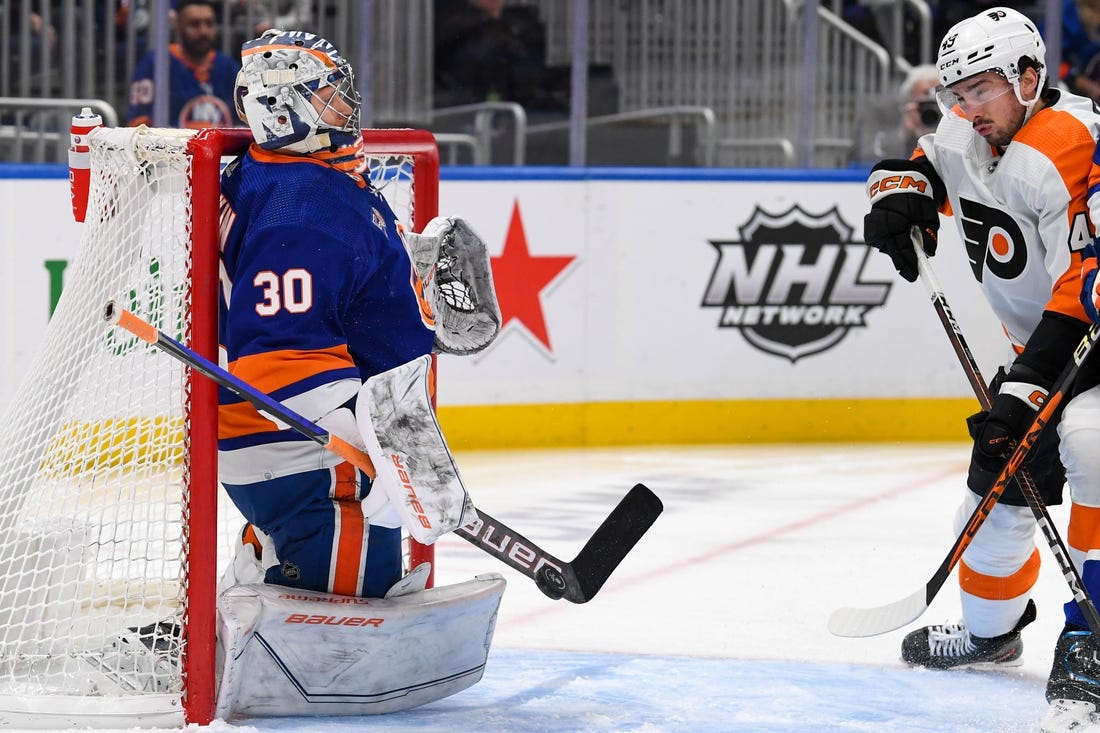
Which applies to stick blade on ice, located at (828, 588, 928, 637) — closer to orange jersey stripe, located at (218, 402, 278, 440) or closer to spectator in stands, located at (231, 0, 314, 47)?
orange jersey stripe, located at (218, 402, 278, 440)

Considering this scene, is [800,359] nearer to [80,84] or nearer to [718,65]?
[718,65]

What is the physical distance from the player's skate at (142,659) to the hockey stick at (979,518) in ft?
3.61

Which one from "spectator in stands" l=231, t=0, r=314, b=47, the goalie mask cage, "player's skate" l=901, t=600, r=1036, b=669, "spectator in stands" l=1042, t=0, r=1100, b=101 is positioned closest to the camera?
the goalie mask cage

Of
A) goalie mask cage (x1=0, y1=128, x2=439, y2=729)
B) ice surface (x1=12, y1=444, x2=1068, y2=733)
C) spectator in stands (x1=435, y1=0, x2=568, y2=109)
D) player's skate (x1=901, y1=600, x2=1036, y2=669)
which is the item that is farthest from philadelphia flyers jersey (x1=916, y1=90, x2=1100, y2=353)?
spectator in stands (x1=435, y1=0, x2=568, y2=109)

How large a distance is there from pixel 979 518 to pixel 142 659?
1339 millimetres

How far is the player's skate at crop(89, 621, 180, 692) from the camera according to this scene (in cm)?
242

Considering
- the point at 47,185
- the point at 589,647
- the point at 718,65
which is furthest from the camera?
the point at 718,65

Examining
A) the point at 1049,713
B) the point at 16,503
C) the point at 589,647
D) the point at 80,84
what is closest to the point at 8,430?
the point at 16,503

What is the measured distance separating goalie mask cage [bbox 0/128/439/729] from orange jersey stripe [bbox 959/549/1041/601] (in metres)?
1.34

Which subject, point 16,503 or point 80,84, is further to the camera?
point 80,84

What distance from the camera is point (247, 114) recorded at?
2.38 meters

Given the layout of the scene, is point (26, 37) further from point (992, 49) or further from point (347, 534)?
point (992, 49)

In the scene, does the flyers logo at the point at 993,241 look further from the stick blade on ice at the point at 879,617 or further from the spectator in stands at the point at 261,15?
the spectator in stands at the point at 261,15

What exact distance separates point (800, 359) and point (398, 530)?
3278mm
